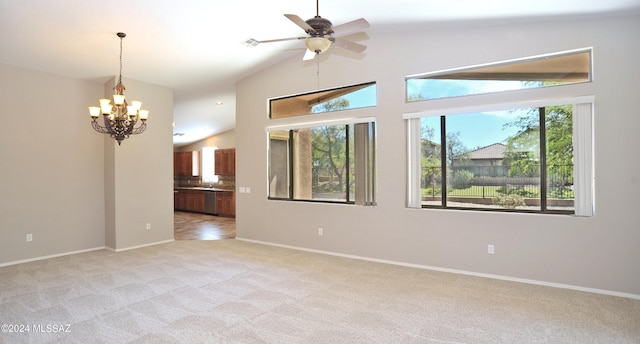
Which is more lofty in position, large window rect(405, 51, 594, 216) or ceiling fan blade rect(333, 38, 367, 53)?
ceiling fan blade rect(333, 38, 367, 53)

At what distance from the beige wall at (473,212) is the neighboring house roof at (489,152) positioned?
73 centimetres

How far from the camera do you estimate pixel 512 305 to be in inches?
137

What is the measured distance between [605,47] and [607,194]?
158 centimetres

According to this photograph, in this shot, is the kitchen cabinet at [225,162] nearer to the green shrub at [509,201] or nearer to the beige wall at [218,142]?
the beige wall at [218,142]

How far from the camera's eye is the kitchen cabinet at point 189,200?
1079cm

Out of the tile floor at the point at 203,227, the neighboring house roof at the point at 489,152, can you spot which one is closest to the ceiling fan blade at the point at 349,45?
the neighboring house roof at the point at 489,152

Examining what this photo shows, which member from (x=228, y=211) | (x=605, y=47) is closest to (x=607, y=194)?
(x=605, y=47)

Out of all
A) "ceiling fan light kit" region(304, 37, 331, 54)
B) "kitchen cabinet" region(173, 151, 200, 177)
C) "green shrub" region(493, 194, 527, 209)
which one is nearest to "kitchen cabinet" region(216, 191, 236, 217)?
"kitchen cabinet" region(173, 151, 200, 177)

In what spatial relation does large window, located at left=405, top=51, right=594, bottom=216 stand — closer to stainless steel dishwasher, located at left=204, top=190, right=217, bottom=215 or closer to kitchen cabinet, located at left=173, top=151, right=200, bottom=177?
stainless steel dishwasher, located at left=204, top=190, right=217, bottom=215

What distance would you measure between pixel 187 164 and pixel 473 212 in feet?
31.7

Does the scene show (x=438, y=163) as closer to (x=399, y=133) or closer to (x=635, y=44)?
(x=399, y=133)

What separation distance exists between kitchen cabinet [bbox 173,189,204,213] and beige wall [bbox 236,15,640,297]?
190 inches

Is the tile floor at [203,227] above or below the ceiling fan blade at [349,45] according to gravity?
below

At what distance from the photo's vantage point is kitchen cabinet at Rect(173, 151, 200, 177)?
38.0 ft
